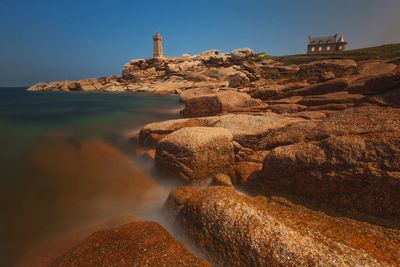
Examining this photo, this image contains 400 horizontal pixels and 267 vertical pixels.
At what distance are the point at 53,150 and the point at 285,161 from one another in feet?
27.8

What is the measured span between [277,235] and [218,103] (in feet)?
25.5

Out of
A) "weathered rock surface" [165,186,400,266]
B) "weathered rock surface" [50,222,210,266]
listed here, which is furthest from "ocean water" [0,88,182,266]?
"weathered rock surface" [165,186,400,266]

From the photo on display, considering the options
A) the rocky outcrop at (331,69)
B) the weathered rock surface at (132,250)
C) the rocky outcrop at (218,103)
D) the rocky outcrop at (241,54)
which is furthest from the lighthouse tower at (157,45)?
the weathered rock surface at (132,250)

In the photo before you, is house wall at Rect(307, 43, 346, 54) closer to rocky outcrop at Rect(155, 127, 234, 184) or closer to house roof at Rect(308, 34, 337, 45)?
house roof at Rect(308, 34, 337, 45)

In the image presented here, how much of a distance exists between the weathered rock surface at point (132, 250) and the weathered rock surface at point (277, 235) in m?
0.37

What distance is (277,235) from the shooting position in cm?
225

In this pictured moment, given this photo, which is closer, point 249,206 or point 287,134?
point 249,206

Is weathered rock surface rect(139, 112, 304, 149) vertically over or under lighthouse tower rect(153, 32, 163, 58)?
under

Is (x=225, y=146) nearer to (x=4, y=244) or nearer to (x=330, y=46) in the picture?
(x=4, y=244)

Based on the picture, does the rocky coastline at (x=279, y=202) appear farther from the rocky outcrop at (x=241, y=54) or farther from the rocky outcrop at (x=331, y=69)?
the rocky outcrop at (x=241, y=54)

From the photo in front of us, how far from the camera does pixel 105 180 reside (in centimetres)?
542

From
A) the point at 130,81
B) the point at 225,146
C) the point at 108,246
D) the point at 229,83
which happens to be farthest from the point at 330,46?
the point at 108,246

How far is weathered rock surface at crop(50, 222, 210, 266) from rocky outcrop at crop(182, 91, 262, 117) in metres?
7.45

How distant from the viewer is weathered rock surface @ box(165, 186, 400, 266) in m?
2.05
